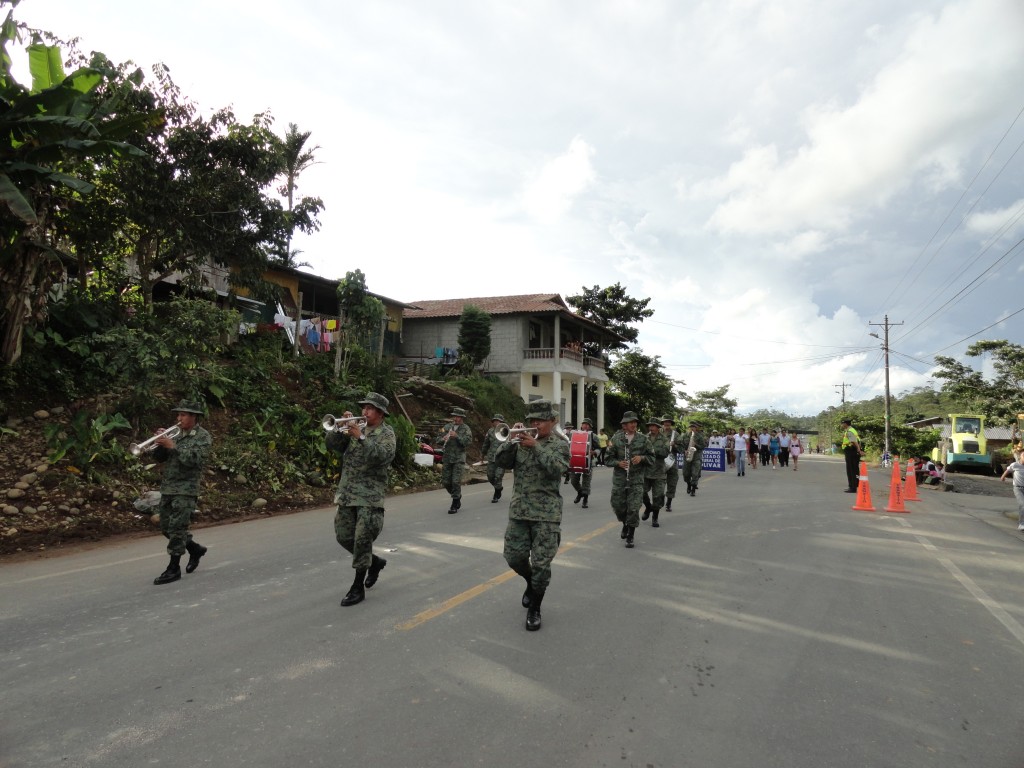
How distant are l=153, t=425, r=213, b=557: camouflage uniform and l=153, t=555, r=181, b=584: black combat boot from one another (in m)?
0.06

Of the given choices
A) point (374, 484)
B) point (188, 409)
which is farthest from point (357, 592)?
point (188, 409)

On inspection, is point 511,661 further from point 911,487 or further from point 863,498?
point 911,487

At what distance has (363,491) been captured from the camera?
5.54m

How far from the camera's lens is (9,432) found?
33.5 ft

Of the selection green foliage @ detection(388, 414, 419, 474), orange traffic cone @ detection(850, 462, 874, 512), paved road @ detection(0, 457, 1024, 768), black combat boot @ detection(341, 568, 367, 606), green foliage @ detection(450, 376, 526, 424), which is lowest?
paved road @ detection(0, 457, 1024, 768)

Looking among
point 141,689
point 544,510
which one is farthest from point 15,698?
point 544,510

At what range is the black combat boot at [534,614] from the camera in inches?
186

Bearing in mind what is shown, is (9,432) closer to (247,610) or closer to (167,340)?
(167,340)

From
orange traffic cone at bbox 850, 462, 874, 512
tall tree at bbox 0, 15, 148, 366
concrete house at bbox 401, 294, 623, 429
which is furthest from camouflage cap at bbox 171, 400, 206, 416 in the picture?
concrete house at bbox 401, 294, 623, 429

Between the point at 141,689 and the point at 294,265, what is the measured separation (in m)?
24.0

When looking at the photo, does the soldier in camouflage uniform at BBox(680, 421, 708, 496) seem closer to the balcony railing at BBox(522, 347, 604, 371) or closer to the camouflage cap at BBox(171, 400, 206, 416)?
the camouflage cap at BBox(171, 400, 206, 416)

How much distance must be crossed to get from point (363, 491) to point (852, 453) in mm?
13230

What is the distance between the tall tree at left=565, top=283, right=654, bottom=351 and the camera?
38.8 m

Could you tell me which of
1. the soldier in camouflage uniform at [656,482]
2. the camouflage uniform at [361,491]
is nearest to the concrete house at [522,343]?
the soldier in camouflage uniform at [656,482]
